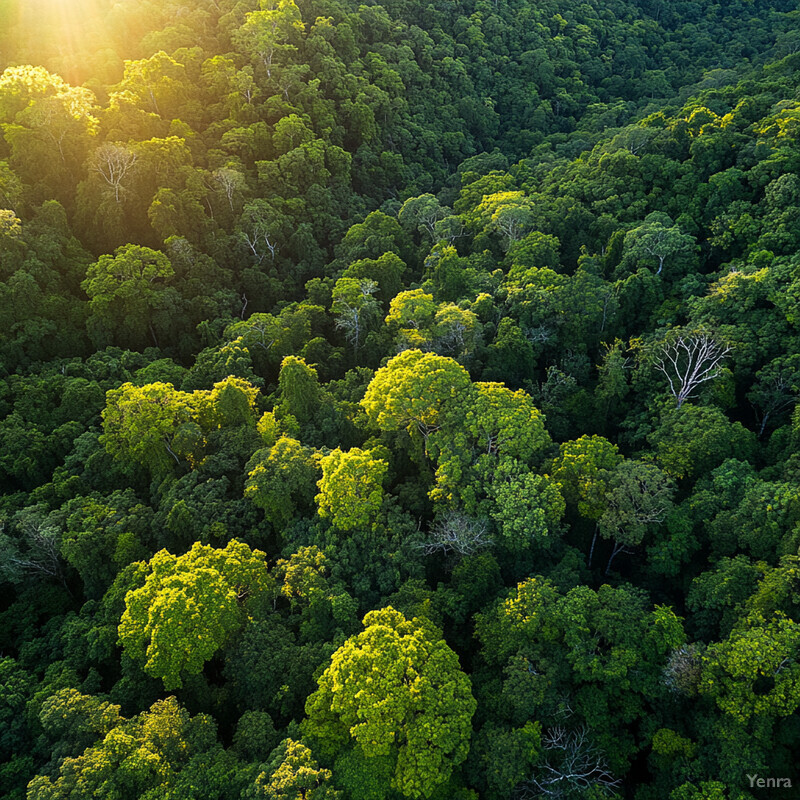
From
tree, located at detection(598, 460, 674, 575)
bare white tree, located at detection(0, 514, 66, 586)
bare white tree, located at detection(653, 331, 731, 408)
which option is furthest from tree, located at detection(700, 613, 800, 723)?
bare white tree, located at detection(0, 514, 66, 586)

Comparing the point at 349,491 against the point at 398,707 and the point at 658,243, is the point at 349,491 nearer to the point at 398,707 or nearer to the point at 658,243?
the point at 398,707

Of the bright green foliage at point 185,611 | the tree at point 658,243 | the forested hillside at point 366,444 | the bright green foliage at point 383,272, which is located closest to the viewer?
the forested hillside at point 366,444

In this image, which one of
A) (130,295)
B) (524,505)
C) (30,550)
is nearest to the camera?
(524,505)

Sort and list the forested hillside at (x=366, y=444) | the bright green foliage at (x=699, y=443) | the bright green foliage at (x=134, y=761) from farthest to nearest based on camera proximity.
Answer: the bright green foliage at (x=699, y=443), the forested hillside at (x=366, y=444), the bright green foliage at (x=134, y=761)

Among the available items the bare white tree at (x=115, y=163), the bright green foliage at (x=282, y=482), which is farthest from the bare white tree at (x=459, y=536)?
the bare white tree at (x=115, y=163)

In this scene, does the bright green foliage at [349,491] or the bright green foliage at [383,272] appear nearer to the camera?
the bright green foliage at [349,491]

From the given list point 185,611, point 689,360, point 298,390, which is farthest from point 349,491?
point 689,360

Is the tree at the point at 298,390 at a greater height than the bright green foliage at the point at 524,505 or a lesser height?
greater

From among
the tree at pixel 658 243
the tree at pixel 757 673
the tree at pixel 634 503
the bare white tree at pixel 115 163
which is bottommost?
the tree at pixel 757 673

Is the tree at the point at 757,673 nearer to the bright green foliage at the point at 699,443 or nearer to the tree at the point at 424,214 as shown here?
the bright green foliage at the point at 699,443
